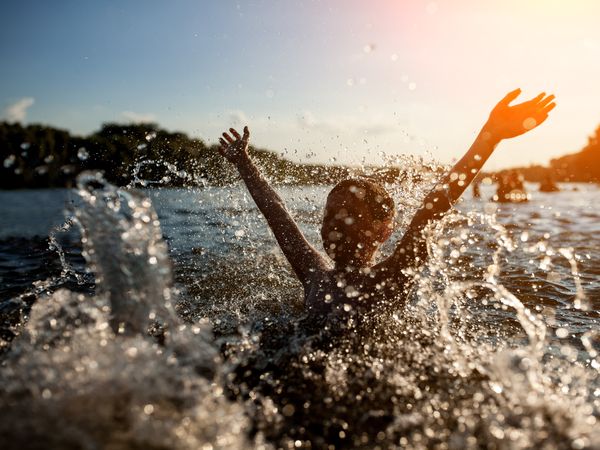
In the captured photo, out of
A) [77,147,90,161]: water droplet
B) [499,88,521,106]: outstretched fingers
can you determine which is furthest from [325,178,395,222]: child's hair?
[77,147,90,161]: water droplet

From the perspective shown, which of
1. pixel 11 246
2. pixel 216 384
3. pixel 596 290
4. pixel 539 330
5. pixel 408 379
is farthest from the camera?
pixel 11 246

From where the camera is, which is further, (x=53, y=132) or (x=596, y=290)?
(x=53, y=132)

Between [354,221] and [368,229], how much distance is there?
154mm

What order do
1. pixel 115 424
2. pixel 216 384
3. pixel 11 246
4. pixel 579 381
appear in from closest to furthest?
pixel 115 424, pixel 216 384, pixel 579 381, pixel 11 246

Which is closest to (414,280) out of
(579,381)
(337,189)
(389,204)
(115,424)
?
(389,204)

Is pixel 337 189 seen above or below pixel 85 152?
below

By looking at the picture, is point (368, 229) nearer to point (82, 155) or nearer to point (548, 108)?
point (548, 108)

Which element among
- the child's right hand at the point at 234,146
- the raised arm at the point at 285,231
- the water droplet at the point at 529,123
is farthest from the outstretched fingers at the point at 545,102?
the child's right hand at the point at 234,146

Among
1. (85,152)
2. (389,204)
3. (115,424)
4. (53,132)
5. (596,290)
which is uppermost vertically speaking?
(53,132)

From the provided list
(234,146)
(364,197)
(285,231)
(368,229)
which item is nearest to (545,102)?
(364,197)

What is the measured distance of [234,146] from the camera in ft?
13.8

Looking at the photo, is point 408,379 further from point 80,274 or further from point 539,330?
point 80,274

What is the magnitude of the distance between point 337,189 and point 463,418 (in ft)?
6.31

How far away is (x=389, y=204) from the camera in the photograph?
11.7ft
